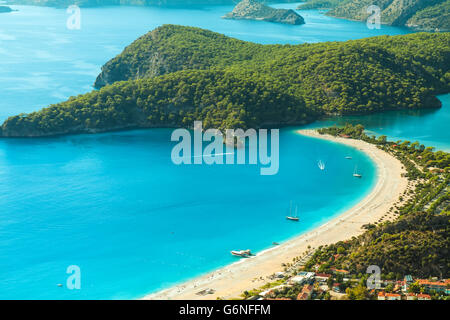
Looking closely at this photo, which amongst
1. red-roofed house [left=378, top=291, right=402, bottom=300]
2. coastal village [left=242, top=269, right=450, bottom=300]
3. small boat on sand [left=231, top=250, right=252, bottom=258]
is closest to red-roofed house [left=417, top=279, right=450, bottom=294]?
coastal village [left=242, top=269, right=450, bottom=300]

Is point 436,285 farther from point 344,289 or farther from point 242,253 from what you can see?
point 242,253

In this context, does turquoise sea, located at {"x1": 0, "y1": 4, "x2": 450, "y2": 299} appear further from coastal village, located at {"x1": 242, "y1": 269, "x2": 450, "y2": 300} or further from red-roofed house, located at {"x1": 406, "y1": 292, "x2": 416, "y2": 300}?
red-roofed house, located at {"x1": 406, "y1": 292, "x2": 416, "y2": 300}

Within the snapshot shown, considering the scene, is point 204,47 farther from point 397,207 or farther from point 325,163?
point 397,207

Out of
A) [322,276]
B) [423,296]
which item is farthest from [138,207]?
[423,296]

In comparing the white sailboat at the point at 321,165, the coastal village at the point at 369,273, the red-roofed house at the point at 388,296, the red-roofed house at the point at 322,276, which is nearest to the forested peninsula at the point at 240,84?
the white sailboat at the point at 321,165

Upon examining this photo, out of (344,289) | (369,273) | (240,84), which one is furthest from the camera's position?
(240,84)

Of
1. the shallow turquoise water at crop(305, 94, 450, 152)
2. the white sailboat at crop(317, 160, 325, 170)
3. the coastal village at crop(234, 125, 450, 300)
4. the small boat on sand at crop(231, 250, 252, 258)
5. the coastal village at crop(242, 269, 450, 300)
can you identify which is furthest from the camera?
the shallow turquoise water at crop(305, 94, 450, 152)
